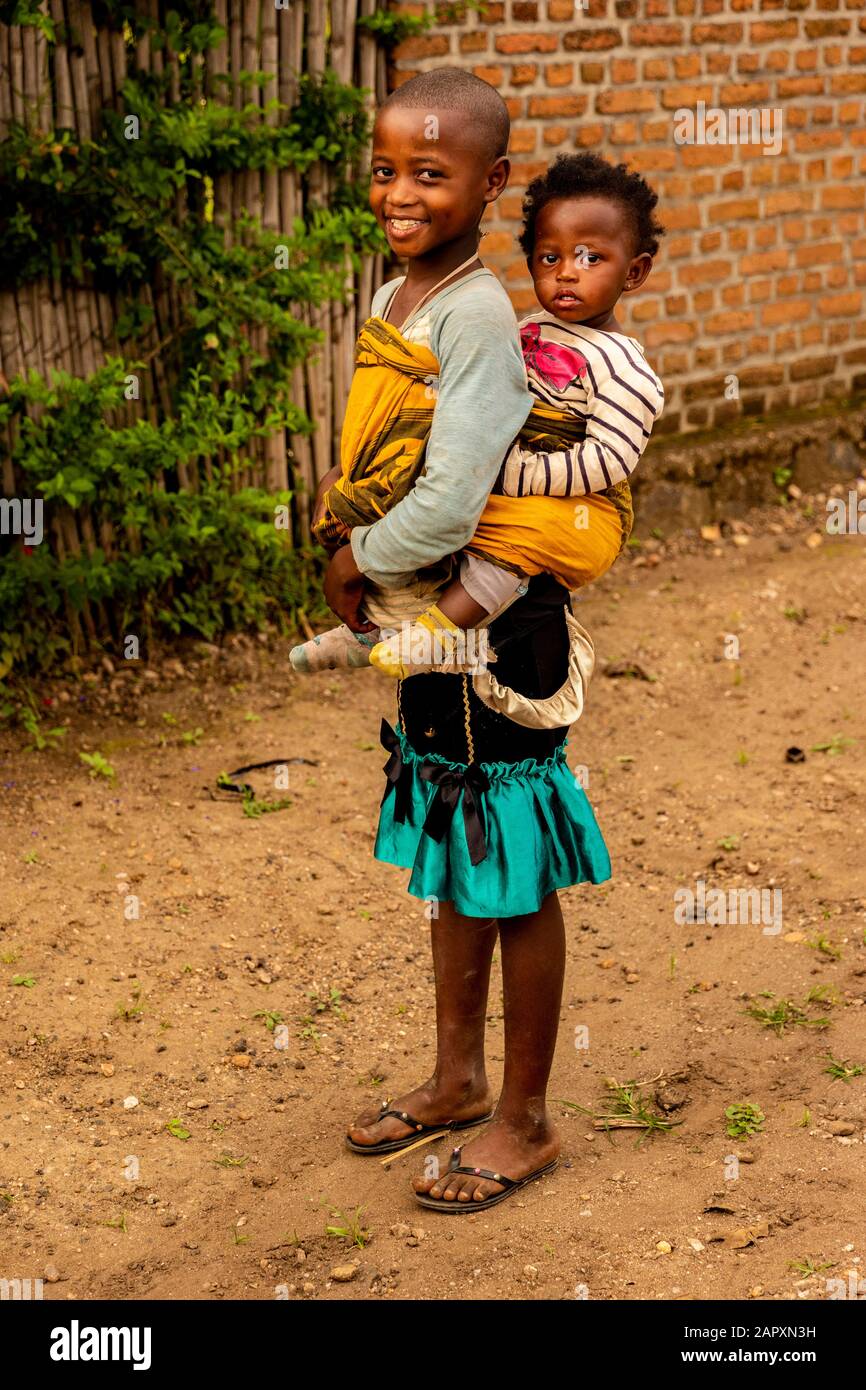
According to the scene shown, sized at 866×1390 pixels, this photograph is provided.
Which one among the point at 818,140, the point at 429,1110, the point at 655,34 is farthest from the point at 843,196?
the point at 429,1110

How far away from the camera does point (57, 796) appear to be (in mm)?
4570

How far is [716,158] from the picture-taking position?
6270mm

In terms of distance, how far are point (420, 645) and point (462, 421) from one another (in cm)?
39

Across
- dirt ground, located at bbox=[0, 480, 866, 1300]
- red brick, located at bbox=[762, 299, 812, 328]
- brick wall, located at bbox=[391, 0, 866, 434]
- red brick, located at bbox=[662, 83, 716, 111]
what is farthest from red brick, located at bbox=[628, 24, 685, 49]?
dirt ground, located at bbox=[0, 480, 866, 1300]

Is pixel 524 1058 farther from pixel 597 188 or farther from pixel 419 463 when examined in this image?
pixel 597 188

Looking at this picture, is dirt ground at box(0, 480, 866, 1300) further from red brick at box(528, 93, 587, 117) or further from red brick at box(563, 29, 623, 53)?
red brick at box(563, 29, 623, 53)

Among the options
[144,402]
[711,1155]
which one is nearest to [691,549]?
[144,402]

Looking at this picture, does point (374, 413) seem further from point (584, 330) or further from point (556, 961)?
point (556, 961)

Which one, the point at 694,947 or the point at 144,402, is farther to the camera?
the point at 144,402

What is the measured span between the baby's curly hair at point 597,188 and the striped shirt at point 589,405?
0.20 m

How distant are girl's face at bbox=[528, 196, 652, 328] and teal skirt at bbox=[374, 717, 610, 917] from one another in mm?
837

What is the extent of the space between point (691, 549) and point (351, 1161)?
4.01 m

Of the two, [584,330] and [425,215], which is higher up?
[425,215]

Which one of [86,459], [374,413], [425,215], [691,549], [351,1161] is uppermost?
[425,215]
